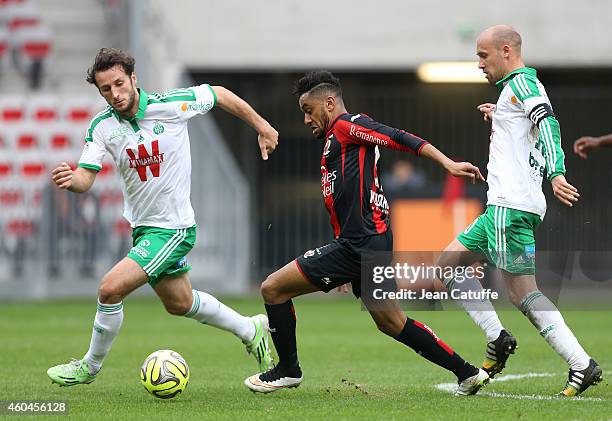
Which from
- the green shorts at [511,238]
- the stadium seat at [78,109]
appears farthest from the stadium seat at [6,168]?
the green shorts at [511,238]

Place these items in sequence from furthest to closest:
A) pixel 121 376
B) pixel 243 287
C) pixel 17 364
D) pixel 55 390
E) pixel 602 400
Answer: pixel 243 287
pixel 17 364
pixel 121 376
pixel 55 390
pixel 602 400

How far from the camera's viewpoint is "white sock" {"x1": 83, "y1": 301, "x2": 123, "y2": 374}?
7617 mm

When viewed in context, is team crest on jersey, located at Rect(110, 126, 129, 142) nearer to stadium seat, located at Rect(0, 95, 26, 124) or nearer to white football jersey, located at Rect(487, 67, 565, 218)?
white football jersey, located at Rect(487, 67, 565, 218)

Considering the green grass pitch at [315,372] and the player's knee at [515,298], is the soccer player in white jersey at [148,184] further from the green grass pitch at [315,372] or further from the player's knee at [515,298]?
the player's knee at [515,298]

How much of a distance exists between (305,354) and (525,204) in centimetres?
363

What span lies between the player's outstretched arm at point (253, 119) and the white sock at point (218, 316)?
1107mm

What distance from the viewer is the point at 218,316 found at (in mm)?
8148

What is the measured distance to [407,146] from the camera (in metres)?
7.12

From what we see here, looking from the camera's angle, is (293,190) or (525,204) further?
(293,190)

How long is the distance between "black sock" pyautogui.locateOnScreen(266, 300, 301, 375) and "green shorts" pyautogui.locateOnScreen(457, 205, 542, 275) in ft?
4.39

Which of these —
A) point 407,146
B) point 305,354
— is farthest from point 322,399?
point 305,354

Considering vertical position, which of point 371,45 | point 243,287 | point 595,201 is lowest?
point 243,287

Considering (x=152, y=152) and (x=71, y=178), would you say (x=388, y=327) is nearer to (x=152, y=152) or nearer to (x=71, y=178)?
(x=152, y=152)

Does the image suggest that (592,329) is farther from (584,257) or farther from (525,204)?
→ (525,204)
